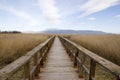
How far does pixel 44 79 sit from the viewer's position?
Answer: 5867 mm

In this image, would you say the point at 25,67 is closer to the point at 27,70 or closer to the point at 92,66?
the point at 27,70

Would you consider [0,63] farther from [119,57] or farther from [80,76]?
[119,57]

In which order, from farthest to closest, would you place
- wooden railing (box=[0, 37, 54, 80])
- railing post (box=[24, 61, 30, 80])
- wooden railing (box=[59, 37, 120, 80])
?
1. railing post (box=[24, 61, 30, 80])
2. wooden railing (box=[59, 37, 120, 80])
3. wooden railing (box=[0, 37, 54, 80])

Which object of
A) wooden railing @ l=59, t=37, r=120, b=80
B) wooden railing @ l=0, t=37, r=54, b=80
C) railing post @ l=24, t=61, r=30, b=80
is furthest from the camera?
railing post @ l=24, t=61, r=30, b=80

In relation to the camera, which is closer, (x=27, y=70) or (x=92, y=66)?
(x=27, y=70)

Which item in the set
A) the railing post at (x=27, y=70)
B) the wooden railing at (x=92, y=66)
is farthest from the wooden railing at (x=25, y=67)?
the wooden railing at (x=92, y=66)

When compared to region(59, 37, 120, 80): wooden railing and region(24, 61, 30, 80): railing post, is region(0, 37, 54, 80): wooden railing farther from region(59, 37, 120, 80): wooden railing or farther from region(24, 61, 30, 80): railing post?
region(59, 37, 120, 80): wooden railing

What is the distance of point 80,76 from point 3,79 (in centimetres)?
424

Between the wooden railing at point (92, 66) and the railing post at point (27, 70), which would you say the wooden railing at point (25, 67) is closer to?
the railing post at point (27, 70)

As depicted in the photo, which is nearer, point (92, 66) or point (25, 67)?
point (25, 67)

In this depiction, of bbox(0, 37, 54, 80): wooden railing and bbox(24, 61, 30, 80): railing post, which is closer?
bbox(0, 37, 54, 80): wooden railing

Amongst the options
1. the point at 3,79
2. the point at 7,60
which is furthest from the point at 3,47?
the point at 3,79

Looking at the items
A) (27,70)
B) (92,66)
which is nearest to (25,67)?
(27,70)

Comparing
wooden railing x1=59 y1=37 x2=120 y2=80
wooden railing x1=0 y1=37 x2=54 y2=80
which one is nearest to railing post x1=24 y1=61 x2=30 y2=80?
wooden railing x1=0 y1=37 x2=54 y2=80
